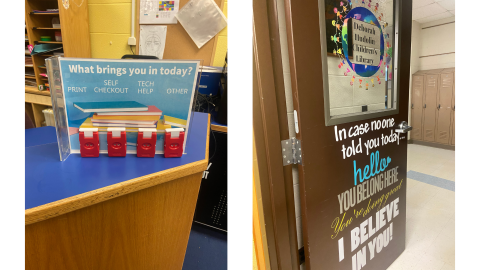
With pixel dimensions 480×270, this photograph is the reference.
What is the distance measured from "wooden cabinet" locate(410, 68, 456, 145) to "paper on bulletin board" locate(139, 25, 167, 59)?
5160mm

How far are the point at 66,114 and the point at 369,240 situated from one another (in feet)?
5.02

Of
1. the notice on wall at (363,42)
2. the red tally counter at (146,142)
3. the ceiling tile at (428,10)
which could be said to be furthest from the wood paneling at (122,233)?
the ceiling tile at (428,10)

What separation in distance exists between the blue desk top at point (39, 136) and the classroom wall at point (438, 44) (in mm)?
6163

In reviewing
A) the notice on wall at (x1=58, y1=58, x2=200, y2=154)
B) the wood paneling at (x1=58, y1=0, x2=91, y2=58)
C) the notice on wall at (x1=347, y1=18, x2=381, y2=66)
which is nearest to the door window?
the notice on wall at (x1=347, y1=18, x2=381, y2=66)

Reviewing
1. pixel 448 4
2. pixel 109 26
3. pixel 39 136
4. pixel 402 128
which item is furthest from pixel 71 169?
pixel 448 4

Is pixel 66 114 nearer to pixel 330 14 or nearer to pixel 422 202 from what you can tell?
pixel 330 14

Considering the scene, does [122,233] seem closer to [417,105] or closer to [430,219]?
[430,219]

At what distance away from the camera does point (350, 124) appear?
1145mm

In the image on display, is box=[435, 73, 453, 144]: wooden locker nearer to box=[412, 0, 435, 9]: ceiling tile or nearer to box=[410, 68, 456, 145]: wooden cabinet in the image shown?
box=[410, 68, 456, 145]: wooden cabinet

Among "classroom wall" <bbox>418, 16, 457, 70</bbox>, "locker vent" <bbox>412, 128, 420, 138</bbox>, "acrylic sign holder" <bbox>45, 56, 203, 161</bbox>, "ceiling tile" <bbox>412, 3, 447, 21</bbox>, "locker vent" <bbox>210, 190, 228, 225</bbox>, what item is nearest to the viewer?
"acrylic sign holder" <bbox>45, 56, 203, 161</bbox>

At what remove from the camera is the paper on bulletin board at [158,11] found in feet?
7.09

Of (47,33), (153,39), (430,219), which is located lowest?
(430,219)

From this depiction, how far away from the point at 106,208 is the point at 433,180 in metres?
3.67

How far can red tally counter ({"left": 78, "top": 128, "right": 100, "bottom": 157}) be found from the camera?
79cm
